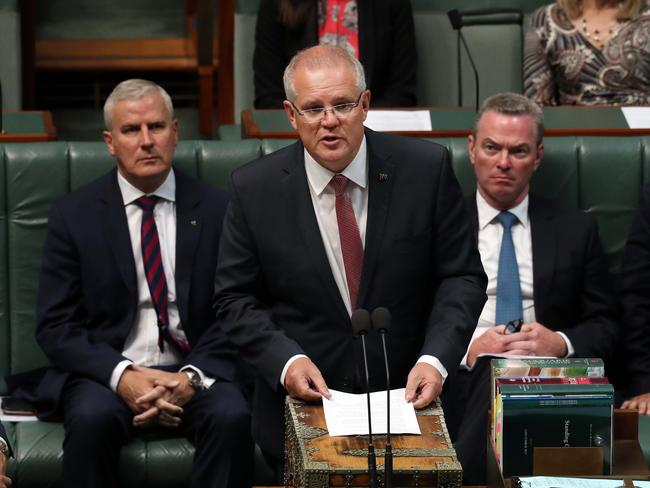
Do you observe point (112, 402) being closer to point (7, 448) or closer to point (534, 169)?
Answer: point (7, 448)

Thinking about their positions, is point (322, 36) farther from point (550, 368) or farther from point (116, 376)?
point (550, 368)

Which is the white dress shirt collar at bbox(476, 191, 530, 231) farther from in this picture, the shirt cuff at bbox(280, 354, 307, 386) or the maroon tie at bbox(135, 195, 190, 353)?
the shirt cuff at bbox(280, 354, 307, 386)

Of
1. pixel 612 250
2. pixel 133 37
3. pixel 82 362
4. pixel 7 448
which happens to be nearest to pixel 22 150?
pixel 82 362

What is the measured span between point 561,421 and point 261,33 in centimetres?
247

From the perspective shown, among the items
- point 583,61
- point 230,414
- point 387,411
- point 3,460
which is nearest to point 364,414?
point 387,411

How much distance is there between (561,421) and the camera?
8.05 ft

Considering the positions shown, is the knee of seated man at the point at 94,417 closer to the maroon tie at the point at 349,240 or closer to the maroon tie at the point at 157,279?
the maroon tie at the point at 157,279

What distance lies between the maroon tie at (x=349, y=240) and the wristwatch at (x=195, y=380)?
0.67 m

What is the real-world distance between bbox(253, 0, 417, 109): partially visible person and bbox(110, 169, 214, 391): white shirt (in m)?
1.18

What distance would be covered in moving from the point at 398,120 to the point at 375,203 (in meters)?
1.23

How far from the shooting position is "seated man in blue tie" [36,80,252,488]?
325 centimetres

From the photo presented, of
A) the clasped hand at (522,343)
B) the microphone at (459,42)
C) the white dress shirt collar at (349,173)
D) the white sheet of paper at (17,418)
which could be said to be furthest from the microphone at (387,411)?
the microphone at (459,42)

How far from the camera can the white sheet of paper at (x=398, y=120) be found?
3.88 meters

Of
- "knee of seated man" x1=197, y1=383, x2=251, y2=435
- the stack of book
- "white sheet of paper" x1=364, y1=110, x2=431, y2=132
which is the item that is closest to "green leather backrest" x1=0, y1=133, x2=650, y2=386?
"white sheet of paper" x1=364, y1=110, x2=431, y2=132
